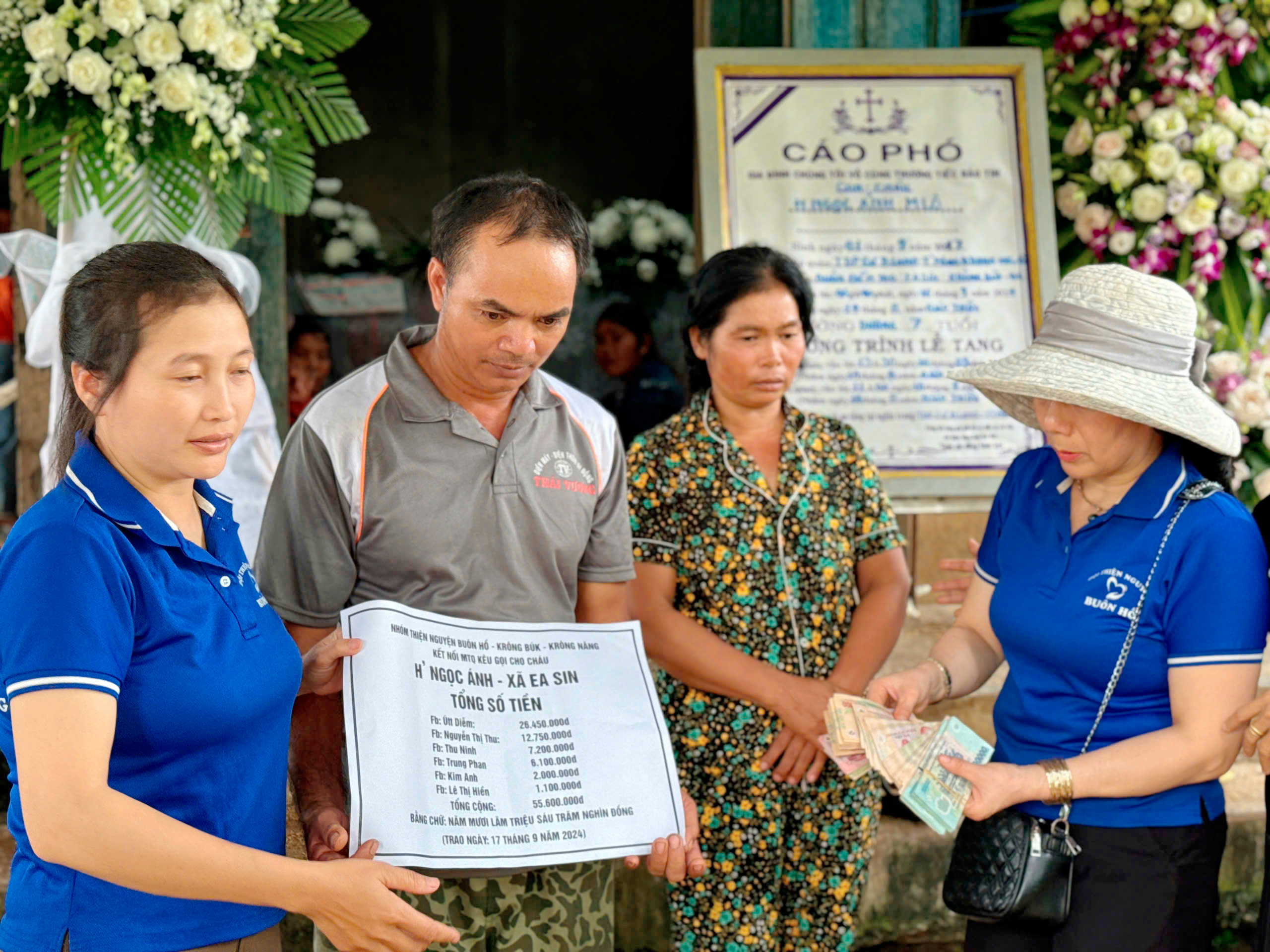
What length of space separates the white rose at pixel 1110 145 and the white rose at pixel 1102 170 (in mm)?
17

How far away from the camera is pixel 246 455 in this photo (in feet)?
10.5

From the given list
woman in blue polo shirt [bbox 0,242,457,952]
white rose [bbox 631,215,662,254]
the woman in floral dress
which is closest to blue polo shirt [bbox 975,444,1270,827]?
the woman in floral dress

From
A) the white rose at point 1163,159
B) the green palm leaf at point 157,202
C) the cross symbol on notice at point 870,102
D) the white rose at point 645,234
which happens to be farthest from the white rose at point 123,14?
the white rose at point 645,234

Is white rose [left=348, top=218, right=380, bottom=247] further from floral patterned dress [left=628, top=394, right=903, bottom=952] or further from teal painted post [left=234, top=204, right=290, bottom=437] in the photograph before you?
floral patterned dress [left=628, top=394, right=903, bottom=952]

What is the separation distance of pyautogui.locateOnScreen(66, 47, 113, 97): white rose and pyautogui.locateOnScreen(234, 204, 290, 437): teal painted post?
111 cm

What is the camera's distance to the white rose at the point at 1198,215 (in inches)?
141

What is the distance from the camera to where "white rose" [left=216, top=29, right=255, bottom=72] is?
2715 millimetres

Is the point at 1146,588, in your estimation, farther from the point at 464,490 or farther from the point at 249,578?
the point at 249,578

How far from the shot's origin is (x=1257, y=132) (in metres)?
3.57

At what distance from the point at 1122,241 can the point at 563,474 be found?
7.98 ft

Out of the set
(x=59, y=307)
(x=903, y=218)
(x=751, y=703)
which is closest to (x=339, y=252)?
(x=59, y=307)

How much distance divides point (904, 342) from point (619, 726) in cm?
204

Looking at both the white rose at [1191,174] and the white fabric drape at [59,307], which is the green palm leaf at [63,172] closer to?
the white fabric drape at [59,307]

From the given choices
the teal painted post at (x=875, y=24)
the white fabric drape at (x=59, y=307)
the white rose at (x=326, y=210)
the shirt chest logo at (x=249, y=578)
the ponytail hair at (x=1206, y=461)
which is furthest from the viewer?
the white rose at (x=326, y=210)
